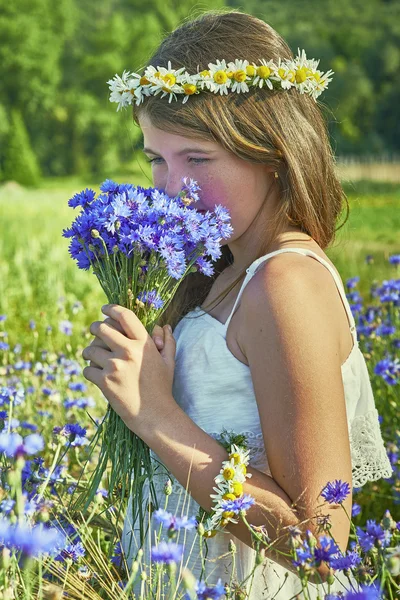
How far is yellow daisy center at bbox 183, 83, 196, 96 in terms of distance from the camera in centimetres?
195

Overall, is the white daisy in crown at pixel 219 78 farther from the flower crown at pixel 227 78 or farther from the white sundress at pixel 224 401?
the white sundress at pixel 224 401

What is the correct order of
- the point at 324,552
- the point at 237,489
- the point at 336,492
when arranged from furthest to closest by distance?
the point at 237,489 → the point at 336,492 → the point at 324,552

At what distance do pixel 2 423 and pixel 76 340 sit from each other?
3.17 meters

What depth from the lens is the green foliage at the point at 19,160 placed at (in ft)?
137

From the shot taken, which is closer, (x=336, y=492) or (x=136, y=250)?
(x=336, y=492)

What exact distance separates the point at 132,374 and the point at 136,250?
282 mm

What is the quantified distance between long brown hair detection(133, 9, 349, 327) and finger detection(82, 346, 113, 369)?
1.46 ft

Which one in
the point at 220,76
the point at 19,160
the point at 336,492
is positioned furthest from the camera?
the point at 19,160

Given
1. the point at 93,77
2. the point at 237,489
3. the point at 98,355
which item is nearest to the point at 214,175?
the point at 98,355

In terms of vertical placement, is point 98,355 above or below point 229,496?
above

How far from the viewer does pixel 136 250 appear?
1636mm

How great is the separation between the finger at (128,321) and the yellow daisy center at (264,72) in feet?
2.42

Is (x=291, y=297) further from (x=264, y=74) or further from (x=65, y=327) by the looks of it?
(x=65, y=327)

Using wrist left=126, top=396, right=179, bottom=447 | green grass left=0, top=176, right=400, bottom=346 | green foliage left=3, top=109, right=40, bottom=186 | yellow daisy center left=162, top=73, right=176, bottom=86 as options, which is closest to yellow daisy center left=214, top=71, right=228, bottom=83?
yellow daisy center left=162, top=73, right=176, bottom=86
